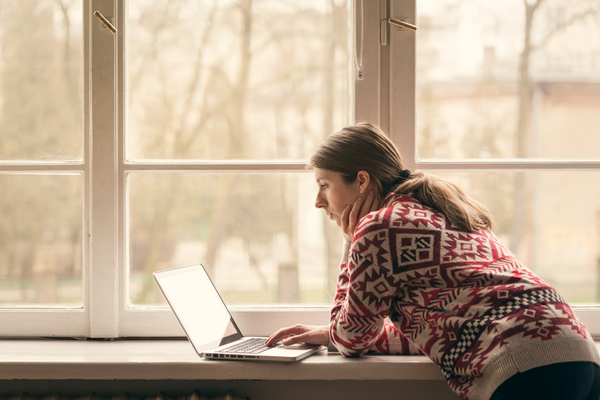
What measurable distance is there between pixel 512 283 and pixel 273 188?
0.78 m

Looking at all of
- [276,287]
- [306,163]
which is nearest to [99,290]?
[276,287]

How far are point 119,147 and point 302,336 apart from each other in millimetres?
804

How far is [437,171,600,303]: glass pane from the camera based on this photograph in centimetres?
156

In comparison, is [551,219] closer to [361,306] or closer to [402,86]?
[402,86]

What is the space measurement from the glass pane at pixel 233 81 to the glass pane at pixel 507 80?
0.96ft

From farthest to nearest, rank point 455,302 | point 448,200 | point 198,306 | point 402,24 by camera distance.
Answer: point 402,24 → point 198,306 → point 448,200 → point 455,302

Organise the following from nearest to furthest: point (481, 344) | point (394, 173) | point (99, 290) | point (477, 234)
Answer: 1. point (481, 344)
2. point (477, 234)
3. point (394, 173)
4. point (99, 290)

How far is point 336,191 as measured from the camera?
1297 mm

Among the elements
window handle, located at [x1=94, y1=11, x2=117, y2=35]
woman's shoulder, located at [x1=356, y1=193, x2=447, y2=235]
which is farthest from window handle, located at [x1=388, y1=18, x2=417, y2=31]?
window handle, located at [x1=94, y1=11, x2=117, y2=35]

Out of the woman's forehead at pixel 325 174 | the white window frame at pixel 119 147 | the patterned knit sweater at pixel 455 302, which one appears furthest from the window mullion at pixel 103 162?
the patterned knit sweater at pixel 455 302

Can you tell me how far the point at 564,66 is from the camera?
1.56 meters

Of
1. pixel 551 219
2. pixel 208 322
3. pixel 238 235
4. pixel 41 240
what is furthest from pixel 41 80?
pixel 551 219

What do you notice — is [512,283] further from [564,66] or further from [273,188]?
[564,66]

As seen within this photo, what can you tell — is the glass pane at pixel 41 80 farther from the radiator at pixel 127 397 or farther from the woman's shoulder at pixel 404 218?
the woman's shoulder at pixel 404 218
